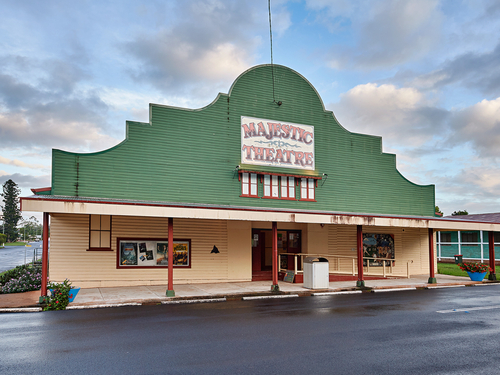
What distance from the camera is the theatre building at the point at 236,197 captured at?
15500 millimetres

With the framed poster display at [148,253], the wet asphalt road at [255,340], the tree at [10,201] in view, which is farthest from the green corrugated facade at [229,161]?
the tree at [10,201]

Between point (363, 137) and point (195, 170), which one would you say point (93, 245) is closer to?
point (195, 170)

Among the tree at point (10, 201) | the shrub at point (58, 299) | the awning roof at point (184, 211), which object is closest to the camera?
the shrub at point (58, 299)

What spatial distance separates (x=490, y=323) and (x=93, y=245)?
13617 mm

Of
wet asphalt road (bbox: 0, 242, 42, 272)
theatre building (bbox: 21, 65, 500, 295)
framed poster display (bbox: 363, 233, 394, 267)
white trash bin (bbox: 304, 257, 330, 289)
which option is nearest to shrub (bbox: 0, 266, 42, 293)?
theatre building (bbox: 21, 65, 500, 295)

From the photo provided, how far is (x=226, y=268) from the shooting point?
1816 cm

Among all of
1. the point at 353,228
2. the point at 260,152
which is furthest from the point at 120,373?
the point at 353,228

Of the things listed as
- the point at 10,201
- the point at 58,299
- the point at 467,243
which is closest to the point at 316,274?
the point at 58,299

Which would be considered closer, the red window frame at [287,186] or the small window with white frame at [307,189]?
the red window frame at [287,186]

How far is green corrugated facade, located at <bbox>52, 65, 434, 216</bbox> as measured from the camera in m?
16.1

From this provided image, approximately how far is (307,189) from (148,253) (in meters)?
8.15

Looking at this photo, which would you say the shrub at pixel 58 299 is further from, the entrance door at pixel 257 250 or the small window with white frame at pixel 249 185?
the entrance door at pixel 257 250

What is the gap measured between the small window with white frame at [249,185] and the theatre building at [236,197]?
1.8 inches

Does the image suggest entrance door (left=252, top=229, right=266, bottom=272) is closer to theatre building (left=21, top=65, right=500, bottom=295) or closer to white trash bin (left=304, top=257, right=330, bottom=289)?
theatre building (left=21, top=65, right=500, bottom=295)
